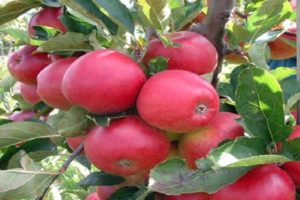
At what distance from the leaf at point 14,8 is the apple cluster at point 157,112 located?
245 mm

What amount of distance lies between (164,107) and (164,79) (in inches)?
1.4

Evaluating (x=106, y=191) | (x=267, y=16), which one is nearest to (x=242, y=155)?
(x=267, y=16)

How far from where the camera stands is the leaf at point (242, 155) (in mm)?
555

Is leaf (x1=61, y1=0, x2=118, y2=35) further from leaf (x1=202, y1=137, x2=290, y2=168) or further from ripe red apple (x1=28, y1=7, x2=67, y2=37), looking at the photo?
leaf (x1=202, y1=137, x2=290, y2=168)

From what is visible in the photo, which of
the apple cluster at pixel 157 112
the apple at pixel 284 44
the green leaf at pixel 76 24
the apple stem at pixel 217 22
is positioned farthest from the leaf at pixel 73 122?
the apple at pixel 284 44

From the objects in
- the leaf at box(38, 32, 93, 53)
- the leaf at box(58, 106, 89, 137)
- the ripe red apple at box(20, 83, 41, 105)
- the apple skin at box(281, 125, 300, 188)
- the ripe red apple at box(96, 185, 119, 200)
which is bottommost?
the ripe red apple at box(96, 185, 119, 200)

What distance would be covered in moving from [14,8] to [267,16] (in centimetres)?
43

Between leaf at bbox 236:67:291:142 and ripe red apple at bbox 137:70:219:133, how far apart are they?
4cm

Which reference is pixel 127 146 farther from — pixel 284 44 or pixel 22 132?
pixel 284 44

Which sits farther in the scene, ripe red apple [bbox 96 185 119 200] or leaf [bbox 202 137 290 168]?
ripe red apple [bbox 96 185 119 200]

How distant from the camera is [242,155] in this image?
1.98 feet

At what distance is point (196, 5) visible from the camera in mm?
779

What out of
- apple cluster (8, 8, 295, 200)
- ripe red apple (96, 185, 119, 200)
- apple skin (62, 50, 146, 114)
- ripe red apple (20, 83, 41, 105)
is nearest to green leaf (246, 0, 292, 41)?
apple cluster (8, 8, 295, 200)

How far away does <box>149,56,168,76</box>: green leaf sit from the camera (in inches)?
27.0
